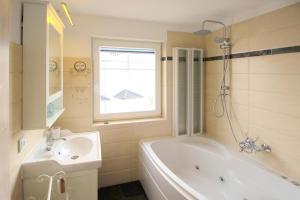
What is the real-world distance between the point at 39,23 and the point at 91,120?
1244 millimetres

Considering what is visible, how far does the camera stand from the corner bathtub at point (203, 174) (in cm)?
170

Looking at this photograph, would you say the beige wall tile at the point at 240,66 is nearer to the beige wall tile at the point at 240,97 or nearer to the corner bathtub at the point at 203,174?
the beige wall tile at the point at 240,97

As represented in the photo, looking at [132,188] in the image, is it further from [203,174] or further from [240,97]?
[240,97]

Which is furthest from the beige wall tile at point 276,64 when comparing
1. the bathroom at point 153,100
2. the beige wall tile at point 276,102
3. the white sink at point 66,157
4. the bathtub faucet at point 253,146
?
the white sink at point 66,157

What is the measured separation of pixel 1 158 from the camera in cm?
71

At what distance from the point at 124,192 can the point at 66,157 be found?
0.91 m

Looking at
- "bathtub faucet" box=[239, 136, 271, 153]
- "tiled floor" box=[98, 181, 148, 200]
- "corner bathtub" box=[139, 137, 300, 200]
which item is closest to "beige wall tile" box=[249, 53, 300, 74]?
"bathtub faucet" box=[239, 136, 271, 153]

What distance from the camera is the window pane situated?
259 centimetres

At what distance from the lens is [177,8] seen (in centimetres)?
208

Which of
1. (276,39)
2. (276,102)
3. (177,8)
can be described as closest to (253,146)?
(276,102)

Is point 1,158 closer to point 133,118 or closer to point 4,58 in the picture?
point 4,58

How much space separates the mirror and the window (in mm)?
555

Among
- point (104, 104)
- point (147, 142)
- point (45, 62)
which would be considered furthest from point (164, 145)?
point (45, 62)

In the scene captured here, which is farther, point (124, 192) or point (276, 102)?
point (124, 192)
